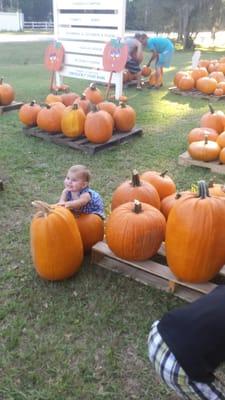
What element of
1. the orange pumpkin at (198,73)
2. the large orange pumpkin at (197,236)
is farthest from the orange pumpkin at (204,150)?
the orange pumpkin at (198,73)

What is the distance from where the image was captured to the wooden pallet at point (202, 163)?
485 cm

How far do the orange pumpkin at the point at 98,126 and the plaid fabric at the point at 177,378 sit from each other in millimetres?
4119

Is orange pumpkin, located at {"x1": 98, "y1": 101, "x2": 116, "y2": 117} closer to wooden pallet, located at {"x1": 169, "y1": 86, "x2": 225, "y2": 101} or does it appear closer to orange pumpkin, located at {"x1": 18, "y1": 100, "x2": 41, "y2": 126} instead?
orange pumpkin, located at {"x1": 18, "y1": 100, "x2": 41, "y2": 126}

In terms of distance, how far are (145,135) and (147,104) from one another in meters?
2.52

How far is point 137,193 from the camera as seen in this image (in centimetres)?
305

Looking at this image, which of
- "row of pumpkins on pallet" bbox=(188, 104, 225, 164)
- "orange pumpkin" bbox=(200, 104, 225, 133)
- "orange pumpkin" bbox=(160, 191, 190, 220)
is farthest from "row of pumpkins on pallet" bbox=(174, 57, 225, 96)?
"orange pumpkin" bbox=(160, 191, 190, 220)

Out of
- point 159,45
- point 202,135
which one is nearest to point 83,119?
point 202,135

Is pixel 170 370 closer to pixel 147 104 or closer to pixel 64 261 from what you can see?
pixel 64 261

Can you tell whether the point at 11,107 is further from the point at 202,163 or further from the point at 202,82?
the point at 202,82

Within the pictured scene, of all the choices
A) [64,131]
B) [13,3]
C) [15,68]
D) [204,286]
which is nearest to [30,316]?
[204,286]

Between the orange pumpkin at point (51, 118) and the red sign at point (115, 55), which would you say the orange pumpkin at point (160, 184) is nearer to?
the orange pumpkin at point (51, 118)

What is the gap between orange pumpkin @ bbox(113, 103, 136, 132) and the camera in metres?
5.86

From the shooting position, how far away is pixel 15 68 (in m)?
13.8

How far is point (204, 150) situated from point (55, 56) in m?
5.48
